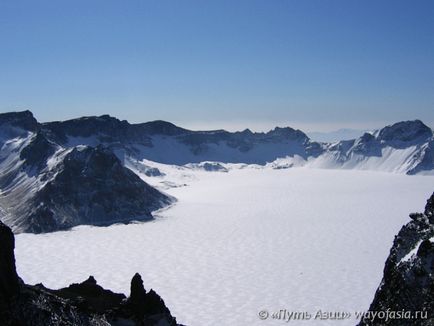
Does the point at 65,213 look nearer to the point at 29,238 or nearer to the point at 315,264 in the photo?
the point at 29,238

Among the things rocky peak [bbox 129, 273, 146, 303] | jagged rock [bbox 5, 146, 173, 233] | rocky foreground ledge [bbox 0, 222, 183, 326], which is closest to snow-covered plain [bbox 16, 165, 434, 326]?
jagged rock [bbox 5, 146, 173, 233]

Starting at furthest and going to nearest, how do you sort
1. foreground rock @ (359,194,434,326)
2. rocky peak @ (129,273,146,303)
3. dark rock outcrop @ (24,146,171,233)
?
1. dark rock outcrop @ (24,146,171,233)
2. rocky peak @ (129,273,146,303)
3. foreground rock @ (359,194,434,326)

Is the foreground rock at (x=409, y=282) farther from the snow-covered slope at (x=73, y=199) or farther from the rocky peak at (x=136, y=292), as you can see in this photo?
the snow-covered slope at (x=73, y=199)

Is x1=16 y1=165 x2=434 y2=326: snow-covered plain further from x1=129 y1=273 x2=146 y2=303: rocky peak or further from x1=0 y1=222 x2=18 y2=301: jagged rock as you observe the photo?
x1=0 y1=222 x2=18 y2=301: jagged rock

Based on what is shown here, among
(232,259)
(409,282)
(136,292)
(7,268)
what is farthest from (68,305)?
(232,259)

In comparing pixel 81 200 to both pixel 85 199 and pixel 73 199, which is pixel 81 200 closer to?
pixel 85 199

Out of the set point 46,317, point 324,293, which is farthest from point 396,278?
point 324,293
